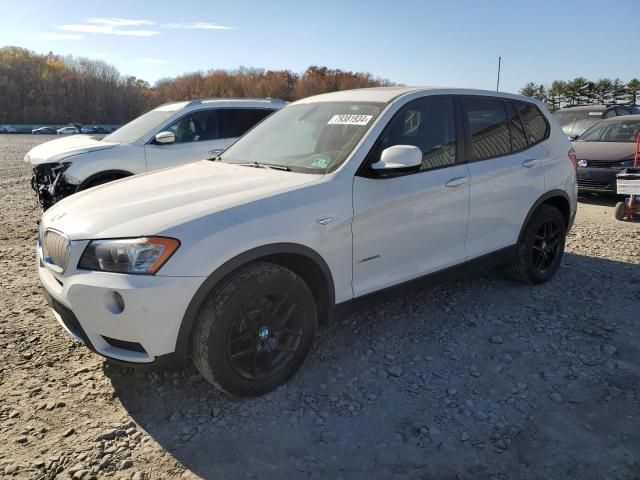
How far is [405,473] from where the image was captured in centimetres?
242

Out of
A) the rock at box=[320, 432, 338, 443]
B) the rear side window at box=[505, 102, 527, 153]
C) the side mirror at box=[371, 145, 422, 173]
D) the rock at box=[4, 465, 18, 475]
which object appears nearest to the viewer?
the rock at box=[4, 465, 18, 475]

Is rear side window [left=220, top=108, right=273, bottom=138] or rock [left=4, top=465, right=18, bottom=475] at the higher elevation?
rear side window [left=220, top=108, right=273, bottom=138]

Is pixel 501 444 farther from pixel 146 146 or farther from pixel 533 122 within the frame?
pixel 146 146

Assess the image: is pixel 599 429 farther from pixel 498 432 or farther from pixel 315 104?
pixel 315 104

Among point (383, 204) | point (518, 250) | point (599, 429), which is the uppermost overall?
point (383, 204)

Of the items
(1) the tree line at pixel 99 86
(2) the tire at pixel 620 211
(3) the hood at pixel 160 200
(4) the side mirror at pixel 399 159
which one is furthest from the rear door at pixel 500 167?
(1) the tree line at pixel 99 86

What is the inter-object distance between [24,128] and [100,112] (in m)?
21.7

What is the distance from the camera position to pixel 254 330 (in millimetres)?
2881

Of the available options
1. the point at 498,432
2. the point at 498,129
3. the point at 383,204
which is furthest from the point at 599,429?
the point at 498,129

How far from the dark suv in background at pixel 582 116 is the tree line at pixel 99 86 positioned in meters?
78.3

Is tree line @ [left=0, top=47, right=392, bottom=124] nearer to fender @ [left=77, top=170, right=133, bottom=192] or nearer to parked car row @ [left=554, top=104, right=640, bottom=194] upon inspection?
parked car row @ [left=554, top=104, right=640, bottom=194]

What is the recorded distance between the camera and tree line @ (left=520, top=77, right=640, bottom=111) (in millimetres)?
55125

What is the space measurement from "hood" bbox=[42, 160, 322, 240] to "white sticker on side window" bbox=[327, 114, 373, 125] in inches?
24.4

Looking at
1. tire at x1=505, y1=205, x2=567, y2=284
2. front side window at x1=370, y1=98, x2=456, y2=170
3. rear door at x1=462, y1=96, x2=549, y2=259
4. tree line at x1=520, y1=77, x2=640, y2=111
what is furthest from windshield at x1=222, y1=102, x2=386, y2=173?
tree line at x1=520, y1=77, x2=640, y2=111
